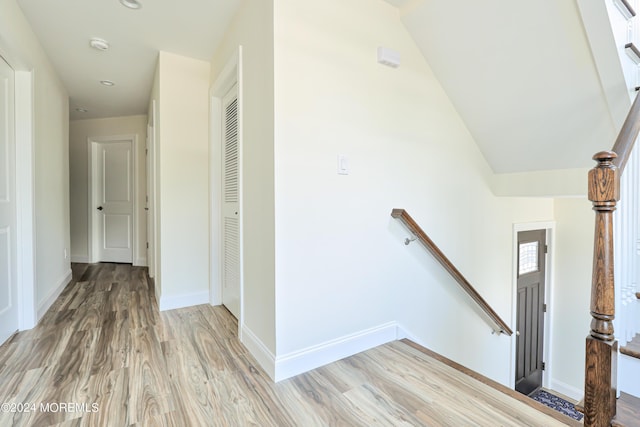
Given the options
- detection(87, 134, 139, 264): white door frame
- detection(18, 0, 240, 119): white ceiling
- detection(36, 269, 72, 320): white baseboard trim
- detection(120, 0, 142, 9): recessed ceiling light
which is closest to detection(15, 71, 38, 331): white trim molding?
detection(36, 269, 72, 320): white baseboard trim

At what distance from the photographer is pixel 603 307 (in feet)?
3.53

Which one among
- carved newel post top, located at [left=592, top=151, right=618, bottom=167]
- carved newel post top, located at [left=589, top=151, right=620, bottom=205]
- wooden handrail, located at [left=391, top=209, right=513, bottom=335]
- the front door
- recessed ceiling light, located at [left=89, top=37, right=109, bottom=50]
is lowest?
the front door

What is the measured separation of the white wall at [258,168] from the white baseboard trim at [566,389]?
4192 mm

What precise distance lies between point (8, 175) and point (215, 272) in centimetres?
169

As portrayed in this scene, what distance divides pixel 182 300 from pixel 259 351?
4.53 feet

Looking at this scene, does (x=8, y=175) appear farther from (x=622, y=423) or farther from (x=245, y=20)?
(x=622, y=423)

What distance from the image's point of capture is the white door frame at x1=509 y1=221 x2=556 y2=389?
346cm

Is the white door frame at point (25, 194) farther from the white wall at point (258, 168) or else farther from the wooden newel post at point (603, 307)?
the wooden newel post at point (603, 307)

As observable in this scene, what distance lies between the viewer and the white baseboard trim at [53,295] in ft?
8.85

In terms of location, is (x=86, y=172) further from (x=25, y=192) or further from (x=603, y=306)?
(x=603, y=306)

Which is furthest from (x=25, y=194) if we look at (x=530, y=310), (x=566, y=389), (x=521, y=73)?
(x=566, y=389)

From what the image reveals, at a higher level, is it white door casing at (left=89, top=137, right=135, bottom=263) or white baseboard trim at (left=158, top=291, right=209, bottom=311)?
white door casing at (left=89, top=137, right=135, bottom=263)

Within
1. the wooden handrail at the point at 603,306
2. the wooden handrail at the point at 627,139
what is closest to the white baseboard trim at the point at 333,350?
the wooden handrail at the point at 603,306

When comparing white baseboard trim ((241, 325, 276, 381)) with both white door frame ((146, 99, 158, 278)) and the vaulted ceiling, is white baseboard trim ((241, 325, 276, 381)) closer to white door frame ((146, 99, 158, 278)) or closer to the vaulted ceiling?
white door frame ((146, 99, 158, 278))
